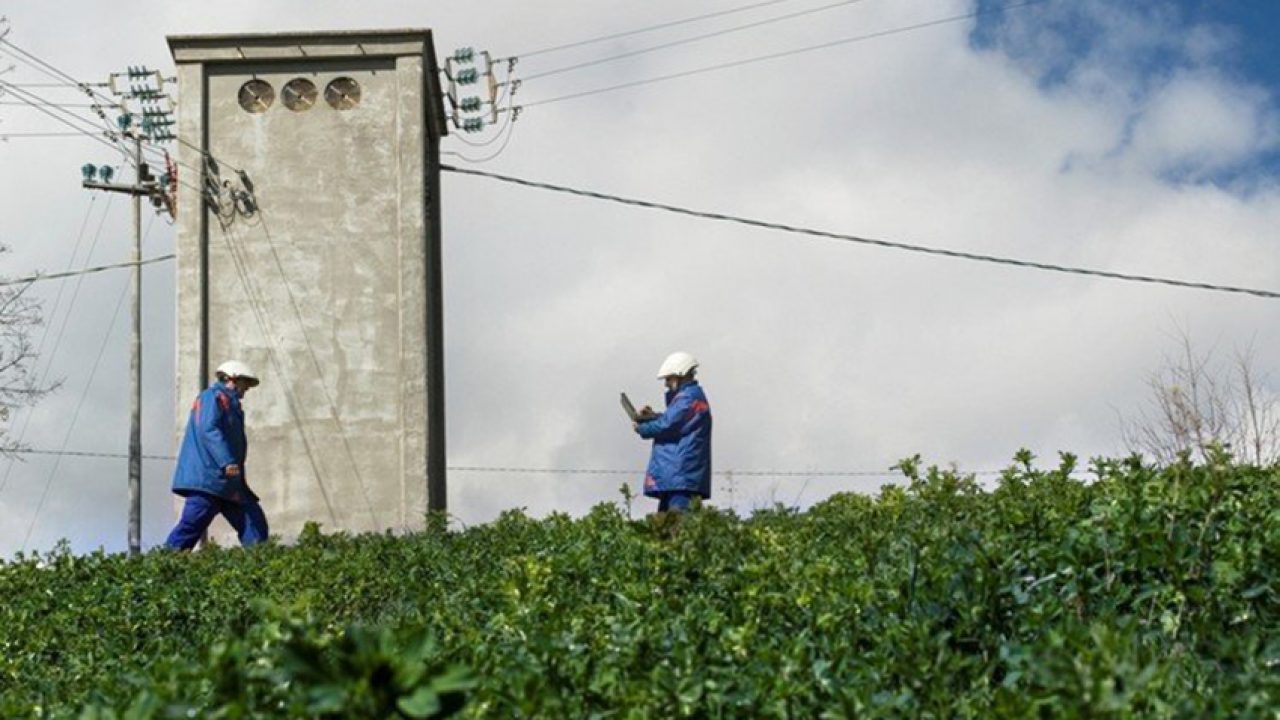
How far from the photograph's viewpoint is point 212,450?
16484 mm

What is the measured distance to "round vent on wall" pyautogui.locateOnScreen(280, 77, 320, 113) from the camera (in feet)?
71.9

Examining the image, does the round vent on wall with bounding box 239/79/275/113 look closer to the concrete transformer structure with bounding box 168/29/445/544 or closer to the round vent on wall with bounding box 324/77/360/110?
the concrete transformer structure with bounding box 168/29/445/544

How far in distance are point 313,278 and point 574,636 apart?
17844 mm

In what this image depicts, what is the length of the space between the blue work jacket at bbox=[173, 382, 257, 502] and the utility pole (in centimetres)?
1567

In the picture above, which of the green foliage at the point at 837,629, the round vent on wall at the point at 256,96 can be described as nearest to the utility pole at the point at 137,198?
the round vent on wall at the point at 256,96

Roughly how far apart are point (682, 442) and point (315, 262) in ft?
26.4

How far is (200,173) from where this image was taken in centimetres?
2167

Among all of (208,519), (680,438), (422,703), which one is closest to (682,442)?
(680,438)

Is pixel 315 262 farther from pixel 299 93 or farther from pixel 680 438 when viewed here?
pixel 680 438

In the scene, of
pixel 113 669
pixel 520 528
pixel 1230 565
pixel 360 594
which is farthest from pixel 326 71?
pixel 1230 565

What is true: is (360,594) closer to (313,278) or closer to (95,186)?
(313,278)

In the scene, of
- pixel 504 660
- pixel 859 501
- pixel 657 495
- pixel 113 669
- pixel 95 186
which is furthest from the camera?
pixel 95 186

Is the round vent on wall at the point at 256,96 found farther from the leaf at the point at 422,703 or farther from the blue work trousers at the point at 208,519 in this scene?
the leaf at the point at 422,703

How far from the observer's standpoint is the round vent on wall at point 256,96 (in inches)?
867
